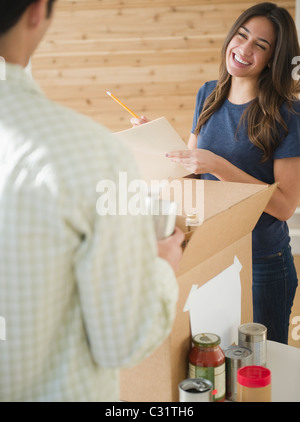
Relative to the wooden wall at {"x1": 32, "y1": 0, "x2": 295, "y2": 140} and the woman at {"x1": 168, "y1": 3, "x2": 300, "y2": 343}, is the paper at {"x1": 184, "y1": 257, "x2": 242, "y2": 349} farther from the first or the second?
the wooden wall at {"x1": 32, "y1": 0, "x2": 295, "y2": 140}

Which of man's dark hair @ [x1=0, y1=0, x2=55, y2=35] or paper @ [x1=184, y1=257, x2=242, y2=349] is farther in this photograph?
paper @ [x1=184, y1=257, x2=242, y2=349]

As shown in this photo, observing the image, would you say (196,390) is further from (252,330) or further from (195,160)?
(195,160)

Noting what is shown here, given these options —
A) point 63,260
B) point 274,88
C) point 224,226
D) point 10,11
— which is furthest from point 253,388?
point 274,88

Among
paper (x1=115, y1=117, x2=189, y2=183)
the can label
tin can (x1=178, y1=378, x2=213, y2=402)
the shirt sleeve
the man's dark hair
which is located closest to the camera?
the man's dark hair

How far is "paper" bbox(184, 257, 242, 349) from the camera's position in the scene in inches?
44.4

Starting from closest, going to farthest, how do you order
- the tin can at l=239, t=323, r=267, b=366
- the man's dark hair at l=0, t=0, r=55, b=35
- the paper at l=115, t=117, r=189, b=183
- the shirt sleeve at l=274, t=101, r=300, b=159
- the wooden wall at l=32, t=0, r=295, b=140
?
1. the man's dark hair at l=0, t=0, r=55, b=35
2. the tin can at l=239, t=323, r=267, b=366
3. the paper at l=115, t=117, r=189, b=183
4. the shirt sleeve at l=274, t=101, r=300, b=159
5. the wooden wall at l=32, t=0, r=295, b=140

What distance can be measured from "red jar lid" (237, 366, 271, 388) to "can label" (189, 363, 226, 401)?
43mm

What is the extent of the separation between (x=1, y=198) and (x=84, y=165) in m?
0.11

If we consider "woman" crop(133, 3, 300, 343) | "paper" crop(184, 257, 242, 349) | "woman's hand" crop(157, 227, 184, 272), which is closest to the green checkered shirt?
"woman's hand" crop(157, 227, 184, 272)

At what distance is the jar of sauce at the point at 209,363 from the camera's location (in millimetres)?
1040

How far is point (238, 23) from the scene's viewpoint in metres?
1.72
